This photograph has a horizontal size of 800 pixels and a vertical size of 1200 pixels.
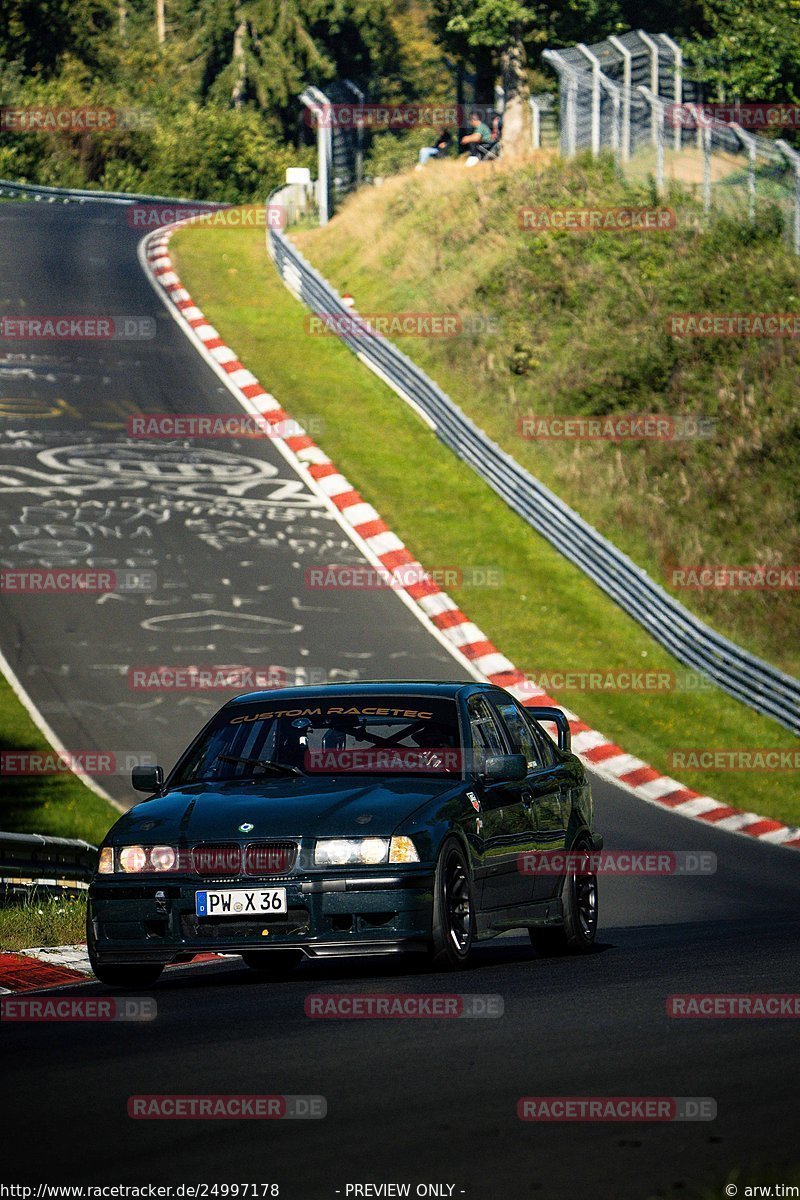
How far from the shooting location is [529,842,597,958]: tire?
10508 millimetres

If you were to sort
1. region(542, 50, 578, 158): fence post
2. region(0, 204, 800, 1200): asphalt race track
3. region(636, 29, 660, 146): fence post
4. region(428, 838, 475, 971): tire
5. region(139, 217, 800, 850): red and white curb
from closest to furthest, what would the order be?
1. region(0, 204, 800, 1200): asphalt race track
2. region(428, 838, 475, 971): tire
3. region(139, 217, 800, 850): red and white curb
4. region(636, 29, 660, 146): fence post
5. region(542, 50, 578, 158): fence post

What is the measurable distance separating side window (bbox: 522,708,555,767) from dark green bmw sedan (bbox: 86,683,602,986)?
239 mm

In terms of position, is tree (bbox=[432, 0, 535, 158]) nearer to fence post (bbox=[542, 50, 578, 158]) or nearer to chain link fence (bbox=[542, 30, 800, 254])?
chain link fence (bbox=[542, 30, 800, 254])

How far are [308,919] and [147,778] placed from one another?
4.99 ft

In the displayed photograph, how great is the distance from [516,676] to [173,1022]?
45.5 ft

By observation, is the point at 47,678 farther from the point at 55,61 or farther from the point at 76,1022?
the point at 55,61

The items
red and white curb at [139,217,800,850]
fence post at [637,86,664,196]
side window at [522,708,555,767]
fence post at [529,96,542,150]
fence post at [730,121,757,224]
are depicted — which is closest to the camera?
side window at [522,708,555,767]

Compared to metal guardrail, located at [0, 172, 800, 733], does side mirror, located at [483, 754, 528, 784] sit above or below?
above

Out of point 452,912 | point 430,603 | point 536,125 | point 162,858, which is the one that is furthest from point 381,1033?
point 536,125

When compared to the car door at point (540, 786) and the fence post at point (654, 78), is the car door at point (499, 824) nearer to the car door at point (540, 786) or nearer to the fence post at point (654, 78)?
the car door at point (540, 786)

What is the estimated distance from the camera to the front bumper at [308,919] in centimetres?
867

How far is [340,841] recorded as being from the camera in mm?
8766

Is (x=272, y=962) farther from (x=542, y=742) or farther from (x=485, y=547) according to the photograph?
(x=485, y=547)

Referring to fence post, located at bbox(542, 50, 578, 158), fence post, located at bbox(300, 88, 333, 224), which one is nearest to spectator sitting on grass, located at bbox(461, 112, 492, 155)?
fence post, located at bbox(300, 88, 333, 224)
